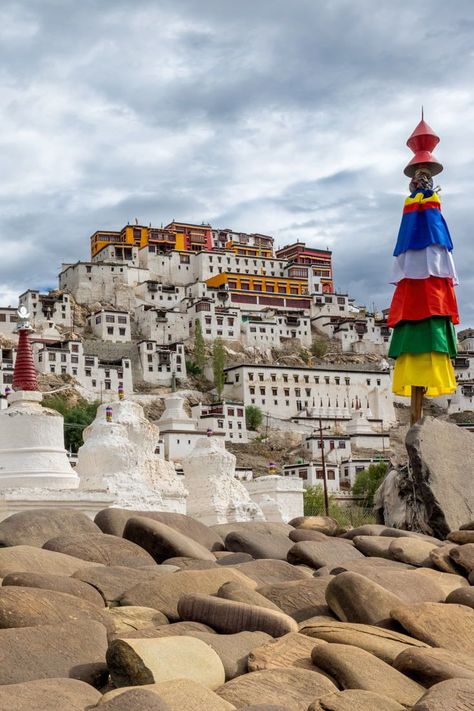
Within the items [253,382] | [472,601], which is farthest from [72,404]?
[472,601]

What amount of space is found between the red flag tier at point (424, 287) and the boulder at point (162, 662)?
454 inches

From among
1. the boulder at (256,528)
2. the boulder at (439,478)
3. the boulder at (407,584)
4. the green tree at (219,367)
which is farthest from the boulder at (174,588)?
the green tree at (219,367)

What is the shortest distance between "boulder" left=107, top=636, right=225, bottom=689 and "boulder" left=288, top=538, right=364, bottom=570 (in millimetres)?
3695

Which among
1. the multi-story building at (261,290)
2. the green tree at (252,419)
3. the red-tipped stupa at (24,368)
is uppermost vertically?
the multi-story building at (261,290)

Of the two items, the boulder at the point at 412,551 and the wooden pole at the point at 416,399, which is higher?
the wooden pole at the point at 416,399

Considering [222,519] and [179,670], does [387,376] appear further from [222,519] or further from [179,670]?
[179,670]

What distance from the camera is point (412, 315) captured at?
1784 centimetres

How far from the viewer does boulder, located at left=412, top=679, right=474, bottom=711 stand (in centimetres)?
602

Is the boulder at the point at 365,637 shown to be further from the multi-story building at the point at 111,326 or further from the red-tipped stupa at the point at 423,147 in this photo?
the multi-story building at the point at 111,326

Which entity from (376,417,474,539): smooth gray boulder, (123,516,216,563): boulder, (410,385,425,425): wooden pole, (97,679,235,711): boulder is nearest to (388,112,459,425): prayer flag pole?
(410,385,425,425): wooden pole

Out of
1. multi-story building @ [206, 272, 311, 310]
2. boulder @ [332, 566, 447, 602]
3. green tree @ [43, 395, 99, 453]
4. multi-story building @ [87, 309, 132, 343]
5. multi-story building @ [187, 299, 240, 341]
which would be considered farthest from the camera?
multi-story building @ [206, 272, 311, 310]

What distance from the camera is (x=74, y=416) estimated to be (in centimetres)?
7325

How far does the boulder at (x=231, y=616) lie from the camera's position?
24.5 ft

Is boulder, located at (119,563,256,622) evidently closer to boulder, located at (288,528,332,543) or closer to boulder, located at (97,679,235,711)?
boulder, located at (97,679,235,711)
